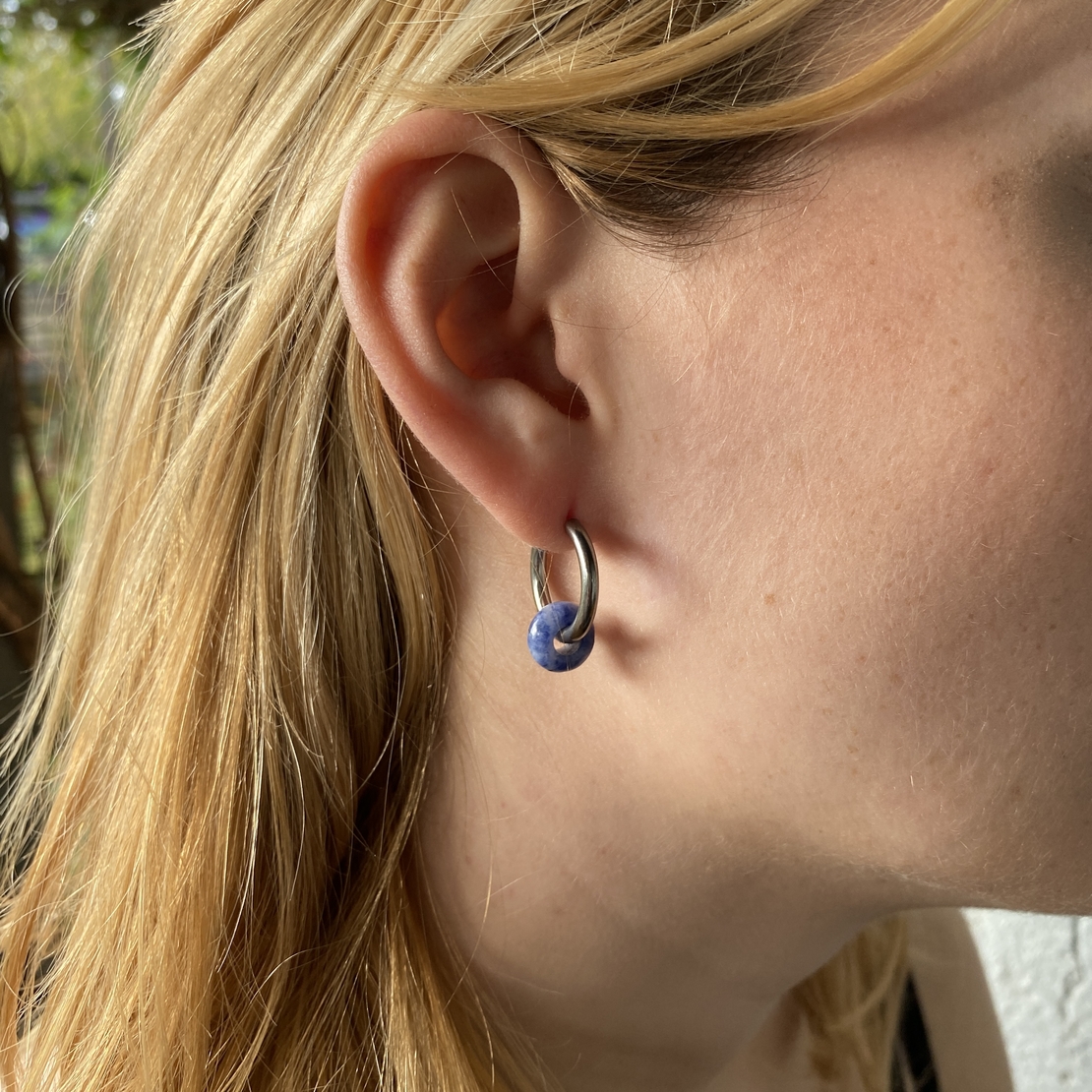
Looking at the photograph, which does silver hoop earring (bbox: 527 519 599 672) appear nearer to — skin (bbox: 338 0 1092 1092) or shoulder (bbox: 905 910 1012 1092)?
Result: skin (bbox: 338 0 1092 1092)

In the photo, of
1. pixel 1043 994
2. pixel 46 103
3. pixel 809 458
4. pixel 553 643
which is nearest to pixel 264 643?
pixel 553 643

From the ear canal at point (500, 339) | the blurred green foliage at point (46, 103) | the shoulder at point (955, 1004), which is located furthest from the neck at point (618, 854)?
the blurred green foliage at point (46, 103)

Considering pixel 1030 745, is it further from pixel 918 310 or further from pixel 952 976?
pixel 952 976

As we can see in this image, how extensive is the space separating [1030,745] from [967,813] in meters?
0.06

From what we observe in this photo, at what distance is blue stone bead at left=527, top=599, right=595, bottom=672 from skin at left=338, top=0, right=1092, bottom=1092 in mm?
33

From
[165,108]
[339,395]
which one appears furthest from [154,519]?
[165,108]

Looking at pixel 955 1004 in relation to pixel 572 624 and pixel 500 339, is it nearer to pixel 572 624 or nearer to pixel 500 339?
pixel 572 624

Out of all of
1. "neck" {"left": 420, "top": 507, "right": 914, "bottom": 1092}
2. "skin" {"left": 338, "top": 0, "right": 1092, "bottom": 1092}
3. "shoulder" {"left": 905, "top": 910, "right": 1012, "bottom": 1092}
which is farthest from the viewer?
"shoulder" {"left": 905, "top": 910, "right": 1012, "bottom": 1092}

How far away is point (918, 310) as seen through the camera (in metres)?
0.52

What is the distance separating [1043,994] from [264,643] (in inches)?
43.1

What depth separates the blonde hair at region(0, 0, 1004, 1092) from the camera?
0.63 meters

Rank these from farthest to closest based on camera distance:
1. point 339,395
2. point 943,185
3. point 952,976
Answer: point 952,976
point 339,395
point 943,185

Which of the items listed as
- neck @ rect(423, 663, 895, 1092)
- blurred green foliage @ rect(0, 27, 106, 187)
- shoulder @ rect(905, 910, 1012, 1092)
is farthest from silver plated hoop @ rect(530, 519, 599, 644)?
blurred green foliage @ rect(0, 27, 106, 187)

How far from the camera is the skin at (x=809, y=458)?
1.69 feet
